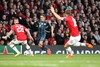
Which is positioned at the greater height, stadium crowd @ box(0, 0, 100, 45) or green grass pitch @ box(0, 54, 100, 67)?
stadium crowd @ box(0, 0, 100, 45)

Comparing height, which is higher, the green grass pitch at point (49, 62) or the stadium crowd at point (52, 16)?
the stadium crowd at point (52, 16)

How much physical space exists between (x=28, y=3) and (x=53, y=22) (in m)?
2.01

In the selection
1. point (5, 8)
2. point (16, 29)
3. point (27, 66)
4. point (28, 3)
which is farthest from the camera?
point (28, 3)

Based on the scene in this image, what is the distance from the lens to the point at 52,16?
20.6 m

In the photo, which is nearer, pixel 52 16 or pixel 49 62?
pixel 49 62

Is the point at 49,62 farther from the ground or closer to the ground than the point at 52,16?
closer to the ground

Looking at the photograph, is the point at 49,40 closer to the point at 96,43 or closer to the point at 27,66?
the point at 96,43

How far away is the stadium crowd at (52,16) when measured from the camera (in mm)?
19312

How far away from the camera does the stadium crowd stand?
19.3 meters

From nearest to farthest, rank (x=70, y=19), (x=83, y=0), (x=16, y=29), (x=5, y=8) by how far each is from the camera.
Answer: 1. (x=70, y=19)
2. (x=16, y=29)
3. (x=5, y=8)
4. (x=83, y=0)

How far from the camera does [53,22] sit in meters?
20.3

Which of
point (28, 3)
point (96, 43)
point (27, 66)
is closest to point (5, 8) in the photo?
point (28, 3)

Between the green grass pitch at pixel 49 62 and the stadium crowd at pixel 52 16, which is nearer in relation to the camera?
the green grass pitch at pixel 49 62

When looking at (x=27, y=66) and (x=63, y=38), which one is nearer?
(x=27, y=66)
